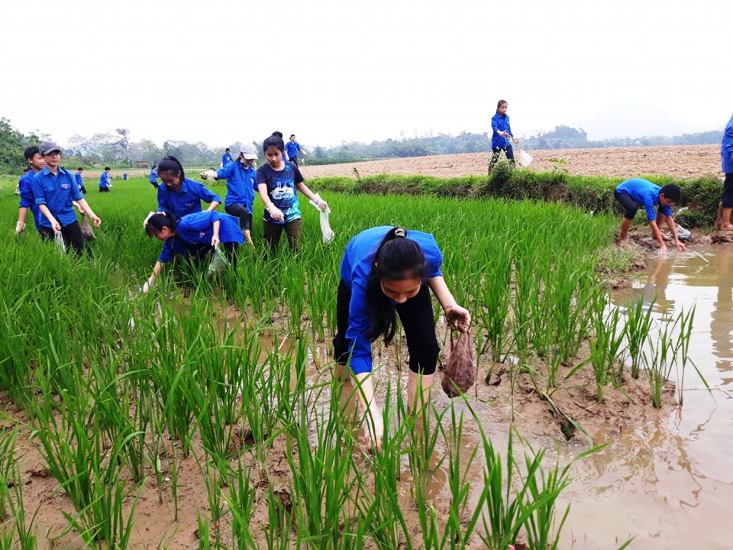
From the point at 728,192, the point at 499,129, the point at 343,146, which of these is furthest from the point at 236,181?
the point at 343,146

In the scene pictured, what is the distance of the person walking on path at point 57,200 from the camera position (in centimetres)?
452

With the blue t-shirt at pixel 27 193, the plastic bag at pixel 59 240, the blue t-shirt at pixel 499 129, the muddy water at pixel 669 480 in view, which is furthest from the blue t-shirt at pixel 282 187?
the blue t-shirt at pixel 499 129

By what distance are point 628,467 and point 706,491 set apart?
24 centimetres

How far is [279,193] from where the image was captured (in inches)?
172

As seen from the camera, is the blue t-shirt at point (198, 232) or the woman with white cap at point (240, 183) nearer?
the blue t-shirt at point (198, 232)

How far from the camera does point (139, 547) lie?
1583 millimetres

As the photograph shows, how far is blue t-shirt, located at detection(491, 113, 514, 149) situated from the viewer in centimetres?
892

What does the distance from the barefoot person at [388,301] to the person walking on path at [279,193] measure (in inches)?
89.3

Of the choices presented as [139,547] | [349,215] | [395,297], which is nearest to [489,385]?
[395,297]

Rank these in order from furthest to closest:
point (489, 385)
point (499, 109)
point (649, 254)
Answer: point (499, 109) < point (649, 254) < point (489, 385)

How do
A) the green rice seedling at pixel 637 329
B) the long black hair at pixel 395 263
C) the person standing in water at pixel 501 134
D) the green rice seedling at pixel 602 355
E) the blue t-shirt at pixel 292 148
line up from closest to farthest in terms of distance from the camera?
the long black hair at pixel 395 263 < the green rice seedling at pixel 602 355 < the green rice seedling at pixel 637 329 < the person standing in water at pixel 501 134 < the blue t-shirt at pixel 292 148

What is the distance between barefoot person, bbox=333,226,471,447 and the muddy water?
677 millimetres

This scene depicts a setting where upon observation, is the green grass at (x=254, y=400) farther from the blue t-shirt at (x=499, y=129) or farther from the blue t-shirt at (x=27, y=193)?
the blue t-shirt at (x=499, y=129)

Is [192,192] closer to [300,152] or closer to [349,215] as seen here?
[349,215]
